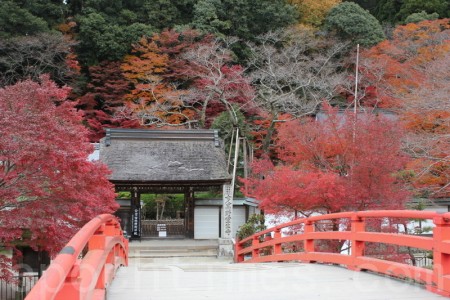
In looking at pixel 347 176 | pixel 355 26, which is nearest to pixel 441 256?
pixel 347 176

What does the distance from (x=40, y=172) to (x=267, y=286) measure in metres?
5.57

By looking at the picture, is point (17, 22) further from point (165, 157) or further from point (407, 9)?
point (407, 9)

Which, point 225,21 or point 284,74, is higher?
point 225,21

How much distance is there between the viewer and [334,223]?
11.2 m

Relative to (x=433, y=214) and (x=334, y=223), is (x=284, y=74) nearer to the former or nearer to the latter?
(x=334, y=223)

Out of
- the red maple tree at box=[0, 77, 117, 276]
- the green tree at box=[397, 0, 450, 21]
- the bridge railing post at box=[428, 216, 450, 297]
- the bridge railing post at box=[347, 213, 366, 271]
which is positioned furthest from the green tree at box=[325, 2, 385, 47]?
the bridge railing post at box=[428, 216, 450, 297]

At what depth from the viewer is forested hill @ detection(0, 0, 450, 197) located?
75.7ft

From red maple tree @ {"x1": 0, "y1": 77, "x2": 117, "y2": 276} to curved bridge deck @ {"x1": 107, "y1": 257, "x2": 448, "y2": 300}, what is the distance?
345 centimetres

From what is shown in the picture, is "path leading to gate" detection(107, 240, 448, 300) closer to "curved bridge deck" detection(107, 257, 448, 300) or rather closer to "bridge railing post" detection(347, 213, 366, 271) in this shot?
"curved bridge deck" detection(107, 257, 448, 300)

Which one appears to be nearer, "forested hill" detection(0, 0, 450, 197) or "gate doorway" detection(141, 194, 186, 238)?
"gate doorway" detection(141, 194, 186, 238)

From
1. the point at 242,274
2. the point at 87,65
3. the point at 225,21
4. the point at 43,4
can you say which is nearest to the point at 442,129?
the point at 242,274

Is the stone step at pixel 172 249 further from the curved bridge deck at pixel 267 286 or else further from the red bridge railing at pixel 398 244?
the curved bridge deck at pixel 267 286

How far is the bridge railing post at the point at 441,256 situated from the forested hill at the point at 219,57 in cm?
1669

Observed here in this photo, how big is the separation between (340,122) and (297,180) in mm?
3200
